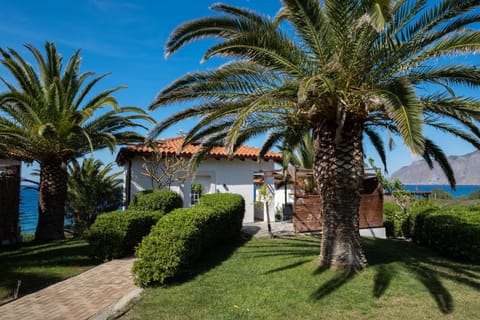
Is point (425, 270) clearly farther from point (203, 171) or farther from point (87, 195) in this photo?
point (87, 195)

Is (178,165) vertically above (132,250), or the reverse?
(178,165)

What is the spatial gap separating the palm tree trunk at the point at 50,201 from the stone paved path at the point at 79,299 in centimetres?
689

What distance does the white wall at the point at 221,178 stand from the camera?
15461mm

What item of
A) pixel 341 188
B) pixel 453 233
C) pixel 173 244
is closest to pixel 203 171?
pixel 173 244

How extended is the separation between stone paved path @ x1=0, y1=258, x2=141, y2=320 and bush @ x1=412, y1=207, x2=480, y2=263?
8.63m

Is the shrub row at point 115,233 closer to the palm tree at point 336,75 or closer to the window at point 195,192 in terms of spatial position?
the palm tree at point 336,75

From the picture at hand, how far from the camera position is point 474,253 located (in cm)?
834

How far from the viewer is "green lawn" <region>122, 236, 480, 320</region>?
16.3ft

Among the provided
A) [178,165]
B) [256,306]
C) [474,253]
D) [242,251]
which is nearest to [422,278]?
[474,253]

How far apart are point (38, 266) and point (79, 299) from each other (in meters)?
3.39

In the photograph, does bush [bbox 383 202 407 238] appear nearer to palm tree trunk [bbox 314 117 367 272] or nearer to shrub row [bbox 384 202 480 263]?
shrub row [bbox 384 202 480 263]

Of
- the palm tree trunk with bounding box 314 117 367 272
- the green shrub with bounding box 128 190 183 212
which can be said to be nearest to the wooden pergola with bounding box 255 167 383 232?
the green shrub with bounding box 128 190 183 212

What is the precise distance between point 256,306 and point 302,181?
10490 mm

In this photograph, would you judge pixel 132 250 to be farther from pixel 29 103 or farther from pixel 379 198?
pixel 379 198
